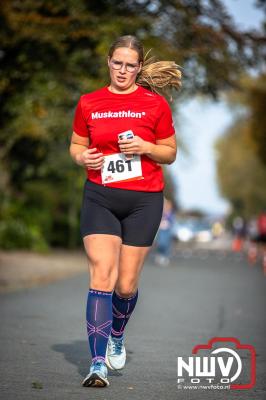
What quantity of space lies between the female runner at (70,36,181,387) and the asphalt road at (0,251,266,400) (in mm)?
409

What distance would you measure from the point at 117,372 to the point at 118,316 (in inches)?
15.2

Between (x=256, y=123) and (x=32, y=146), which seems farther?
(x=256, y=123)

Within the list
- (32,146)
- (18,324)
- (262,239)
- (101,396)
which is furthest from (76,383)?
(262,239)

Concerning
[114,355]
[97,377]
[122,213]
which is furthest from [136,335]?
[97,377]

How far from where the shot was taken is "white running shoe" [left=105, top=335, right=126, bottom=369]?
6.53m

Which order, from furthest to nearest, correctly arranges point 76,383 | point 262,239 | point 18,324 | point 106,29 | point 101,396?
1. point 262,239
2. point 106,29
3. point 18,324
4. point 76,383
5. point 101,396

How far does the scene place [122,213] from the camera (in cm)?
618

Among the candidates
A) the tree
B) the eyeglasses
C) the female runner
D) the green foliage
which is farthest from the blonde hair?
the tree

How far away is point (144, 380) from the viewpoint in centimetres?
628

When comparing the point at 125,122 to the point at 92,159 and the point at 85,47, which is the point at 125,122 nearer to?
the point at 92,159

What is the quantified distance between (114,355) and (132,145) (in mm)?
1504

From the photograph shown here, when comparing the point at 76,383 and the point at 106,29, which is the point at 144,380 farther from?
the point at 106,29

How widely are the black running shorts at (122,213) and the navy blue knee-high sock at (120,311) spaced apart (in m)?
0.47

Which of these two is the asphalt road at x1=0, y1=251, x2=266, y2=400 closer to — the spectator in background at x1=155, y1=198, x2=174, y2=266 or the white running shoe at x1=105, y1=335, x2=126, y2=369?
the white running shoe at x1=105, y1=335, x2=126, y2=369
